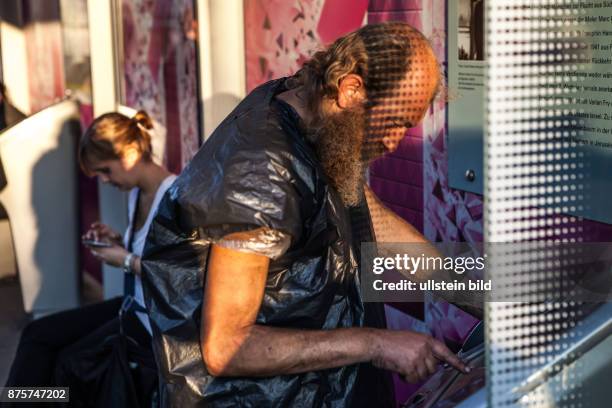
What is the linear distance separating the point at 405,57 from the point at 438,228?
1.23 metres

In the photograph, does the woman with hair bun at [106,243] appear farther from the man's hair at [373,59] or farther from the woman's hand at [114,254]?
the man's hair at [373,59]

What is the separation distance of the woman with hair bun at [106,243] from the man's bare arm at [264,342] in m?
1.61

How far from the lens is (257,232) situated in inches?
70.8

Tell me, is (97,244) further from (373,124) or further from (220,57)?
(373,124)

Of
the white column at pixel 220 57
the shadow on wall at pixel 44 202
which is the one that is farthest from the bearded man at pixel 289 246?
the shadow on wall at pixel 44 202

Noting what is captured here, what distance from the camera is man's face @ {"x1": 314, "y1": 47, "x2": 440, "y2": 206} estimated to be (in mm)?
1881

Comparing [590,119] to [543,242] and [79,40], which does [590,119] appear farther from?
[79,40]

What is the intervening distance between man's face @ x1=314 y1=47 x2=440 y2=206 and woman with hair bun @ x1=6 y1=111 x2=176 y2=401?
65.2 inches

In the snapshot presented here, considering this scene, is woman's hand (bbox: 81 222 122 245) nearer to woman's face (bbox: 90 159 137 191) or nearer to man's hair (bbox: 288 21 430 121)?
woman's face (bbox: 90 159 137 191)

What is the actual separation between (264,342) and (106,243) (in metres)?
1.98

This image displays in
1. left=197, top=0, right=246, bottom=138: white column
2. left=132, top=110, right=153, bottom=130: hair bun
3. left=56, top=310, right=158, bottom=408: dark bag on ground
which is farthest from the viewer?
left=197, top=0, right=246, bottom=138: white column

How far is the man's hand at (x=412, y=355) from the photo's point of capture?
73.7 inches

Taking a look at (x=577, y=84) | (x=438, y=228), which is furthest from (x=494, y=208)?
(x=438, y=228)

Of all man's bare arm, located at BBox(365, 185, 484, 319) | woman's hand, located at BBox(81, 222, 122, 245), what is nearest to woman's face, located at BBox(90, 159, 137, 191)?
woman's hand, located at BBox(81, 222, 122, 245)
